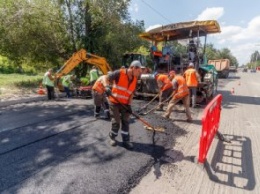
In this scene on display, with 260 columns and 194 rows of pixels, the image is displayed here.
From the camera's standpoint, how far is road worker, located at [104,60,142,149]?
14.5 ft

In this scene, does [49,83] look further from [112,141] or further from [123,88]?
[123,88]

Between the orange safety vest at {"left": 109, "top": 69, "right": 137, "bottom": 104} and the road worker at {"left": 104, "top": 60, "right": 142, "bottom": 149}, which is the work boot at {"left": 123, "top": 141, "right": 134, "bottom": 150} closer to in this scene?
the road worker at {"left": 104, "top": 60, "right": 142, "bottom": 149}

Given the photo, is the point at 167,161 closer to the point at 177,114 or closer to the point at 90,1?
the point at 177,114

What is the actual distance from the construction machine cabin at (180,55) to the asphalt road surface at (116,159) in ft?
10.4

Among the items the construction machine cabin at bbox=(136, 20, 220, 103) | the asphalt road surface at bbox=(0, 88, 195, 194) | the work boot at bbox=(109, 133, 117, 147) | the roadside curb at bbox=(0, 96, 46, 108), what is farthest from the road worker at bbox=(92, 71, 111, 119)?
the roadside curb at bbox=(0, 96, 46, 108)

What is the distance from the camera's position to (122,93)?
178 inches

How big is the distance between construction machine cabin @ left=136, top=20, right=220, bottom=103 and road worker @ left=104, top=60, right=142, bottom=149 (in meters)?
5.01

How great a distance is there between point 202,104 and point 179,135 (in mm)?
4098

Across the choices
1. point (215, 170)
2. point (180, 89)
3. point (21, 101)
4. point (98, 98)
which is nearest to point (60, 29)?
point (21, 101)

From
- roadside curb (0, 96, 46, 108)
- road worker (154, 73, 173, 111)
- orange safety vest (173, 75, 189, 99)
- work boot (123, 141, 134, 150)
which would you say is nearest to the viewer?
work boot (123, 141, 134, 150)

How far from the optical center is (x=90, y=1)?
49.6ft

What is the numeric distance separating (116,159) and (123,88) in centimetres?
130

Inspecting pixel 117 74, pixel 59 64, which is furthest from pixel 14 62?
pixel 117 74

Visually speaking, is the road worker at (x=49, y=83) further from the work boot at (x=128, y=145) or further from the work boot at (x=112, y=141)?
the work boot at (x=128, y=145)
